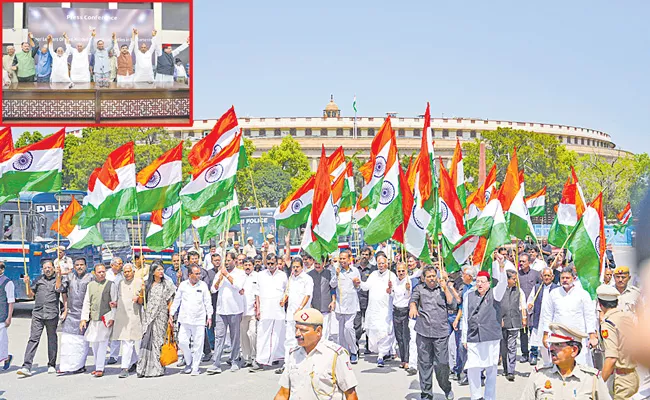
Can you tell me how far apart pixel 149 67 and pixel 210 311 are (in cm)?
853

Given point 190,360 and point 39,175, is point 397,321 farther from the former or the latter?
point 39,175

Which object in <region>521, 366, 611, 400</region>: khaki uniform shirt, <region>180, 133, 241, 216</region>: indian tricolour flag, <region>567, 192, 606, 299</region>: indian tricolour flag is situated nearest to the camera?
<region>521, 366, 611, 400</region>: khaki uniform shirt

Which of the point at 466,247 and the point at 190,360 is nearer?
the point at 466,247

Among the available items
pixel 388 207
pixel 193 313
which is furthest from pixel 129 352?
pixel 388 207

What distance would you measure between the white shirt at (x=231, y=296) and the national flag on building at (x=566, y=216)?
639cm

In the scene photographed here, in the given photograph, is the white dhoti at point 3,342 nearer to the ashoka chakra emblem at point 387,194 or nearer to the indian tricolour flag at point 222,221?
the indian tricolour flag at point 222,221

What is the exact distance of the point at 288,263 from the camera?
597 inches

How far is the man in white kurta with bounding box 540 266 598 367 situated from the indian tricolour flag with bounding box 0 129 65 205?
8.34 m

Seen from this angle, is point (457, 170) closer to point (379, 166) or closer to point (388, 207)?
point (379, 166)

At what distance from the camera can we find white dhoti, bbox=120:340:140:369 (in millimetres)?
10984

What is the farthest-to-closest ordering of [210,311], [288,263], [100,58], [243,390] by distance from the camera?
[100,58], [288,263], [210,311], [243,390]

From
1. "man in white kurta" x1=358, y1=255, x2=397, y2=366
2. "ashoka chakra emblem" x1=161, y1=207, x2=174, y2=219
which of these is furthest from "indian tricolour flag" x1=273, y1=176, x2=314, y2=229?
"man in white kurta" x1=358, y1=255, x2=397, y2=366

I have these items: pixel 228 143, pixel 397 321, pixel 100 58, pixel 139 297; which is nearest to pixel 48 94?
pixel 100 58

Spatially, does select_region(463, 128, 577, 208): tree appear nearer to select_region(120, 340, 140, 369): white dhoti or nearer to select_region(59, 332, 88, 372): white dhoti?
select_region(120, 340, 140, 369): white dhoti
